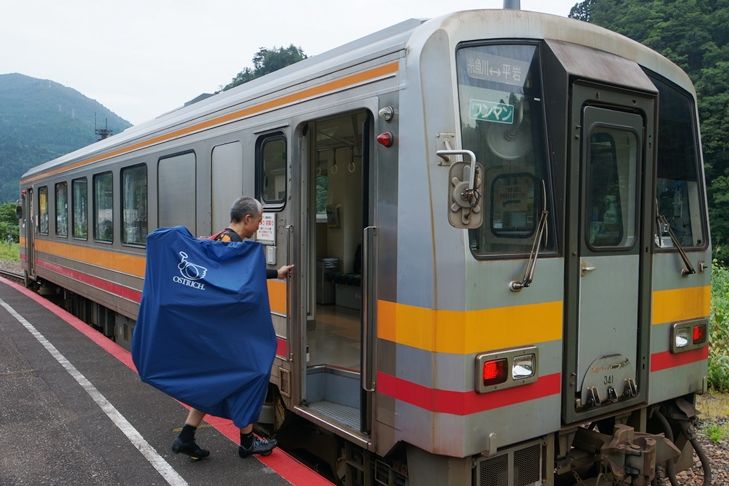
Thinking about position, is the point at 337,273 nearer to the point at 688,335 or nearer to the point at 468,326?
the point at 688,335

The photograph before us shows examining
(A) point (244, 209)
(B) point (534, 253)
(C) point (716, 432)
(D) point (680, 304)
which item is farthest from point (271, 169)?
(C) point (716, 432)

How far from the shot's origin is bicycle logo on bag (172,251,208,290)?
3799 millimetres

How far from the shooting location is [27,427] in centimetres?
473

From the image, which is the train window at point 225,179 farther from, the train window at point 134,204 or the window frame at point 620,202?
the window frame at point 620,202

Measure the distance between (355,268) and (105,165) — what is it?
12.9 feet

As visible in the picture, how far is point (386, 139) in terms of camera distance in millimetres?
3398

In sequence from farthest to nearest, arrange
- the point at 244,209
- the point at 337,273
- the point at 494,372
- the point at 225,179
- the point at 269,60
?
1. the point at 269,60
2. the point at 337,273
3. the point at 225,179
4. the point at 244,209
5. the point at 494,372

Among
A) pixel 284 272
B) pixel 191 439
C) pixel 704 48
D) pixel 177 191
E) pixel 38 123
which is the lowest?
pixel 191 439

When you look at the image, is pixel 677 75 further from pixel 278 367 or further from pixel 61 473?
pixel 61 473

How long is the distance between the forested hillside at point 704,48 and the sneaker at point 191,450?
32.0 m

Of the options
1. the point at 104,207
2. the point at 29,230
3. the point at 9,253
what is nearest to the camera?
the point at 104,207

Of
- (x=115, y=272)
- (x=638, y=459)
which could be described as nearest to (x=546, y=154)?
(x=638, y=459)

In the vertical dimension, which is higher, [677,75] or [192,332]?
[677,75]

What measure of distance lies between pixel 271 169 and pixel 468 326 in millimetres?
2123
